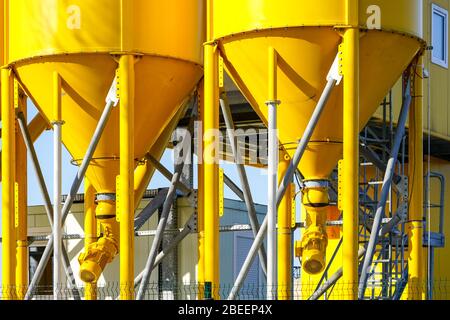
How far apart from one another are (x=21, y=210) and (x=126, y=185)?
3465 millimetres

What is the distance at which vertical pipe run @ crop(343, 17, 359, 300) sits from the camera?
13.5m

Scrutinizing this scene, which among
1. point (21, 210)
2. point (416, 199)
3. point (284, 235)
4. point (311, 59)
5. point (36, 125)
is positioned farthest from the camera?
point (36, 125)

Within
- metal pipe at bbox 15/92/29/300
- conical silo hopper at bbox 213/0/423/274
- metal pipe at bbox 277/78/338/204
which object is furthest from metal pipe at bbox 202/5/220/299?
metal pipe at bbox 15/92/29/300

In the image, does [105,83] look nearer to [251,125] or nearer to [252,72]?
[252,72]

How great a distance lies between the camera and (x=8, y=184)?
16.5m

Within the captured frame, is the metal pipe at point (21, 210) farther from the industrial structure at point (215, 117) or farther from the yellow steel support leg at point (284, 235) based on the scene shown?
the yellow steel support leg at point (284, 235)

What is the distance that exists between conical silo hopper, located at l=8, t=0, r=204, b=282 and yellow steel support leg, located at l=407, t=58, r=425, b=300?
11.3 ft

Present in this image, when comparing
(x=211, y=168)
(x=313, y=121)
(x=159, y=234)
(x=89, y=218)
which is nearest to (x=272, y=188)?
(x=313, y=121)

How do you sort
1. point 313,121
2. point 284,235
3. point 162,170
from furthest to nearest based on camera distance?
point 162,170
point 284,235
point 313,121

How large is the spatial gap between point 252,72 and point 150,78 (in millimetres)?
2021

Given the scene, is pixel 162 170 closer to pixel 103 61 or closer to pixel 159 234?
pixel 159 234

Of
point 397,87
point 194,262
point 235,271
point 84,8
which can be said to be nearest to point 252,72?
point 84,8

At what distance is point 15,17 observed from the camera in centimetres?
1672

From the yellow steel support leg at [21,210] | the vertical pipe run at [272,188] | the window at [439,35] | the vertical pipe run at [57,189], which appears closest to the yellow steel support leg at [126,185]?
the vertical pipe run at [57,189]
